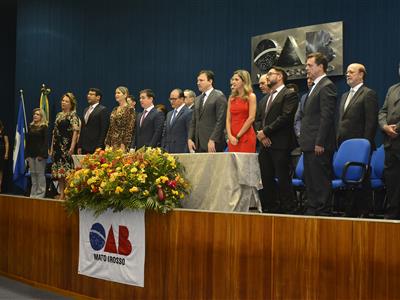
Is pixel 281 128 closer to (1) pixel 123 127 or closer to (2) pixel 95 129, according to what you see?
(1) pixel 123 127

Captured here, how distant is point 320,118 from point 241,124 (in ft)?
2.10

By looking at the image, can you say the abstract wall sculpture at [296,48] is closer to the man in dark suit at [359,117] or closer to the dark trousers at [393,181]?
the man in dark suit at [359,117]

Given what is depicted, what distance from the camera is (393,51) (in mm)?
6109

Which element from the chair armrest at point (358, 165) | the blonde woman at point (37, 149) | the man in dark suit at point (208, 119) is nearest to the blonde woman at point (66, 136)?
the blonde woman at point (37, 149)

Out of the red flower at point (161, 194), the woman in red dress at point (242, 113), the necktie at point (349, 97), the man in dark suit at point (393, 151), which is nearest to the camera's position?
the red flower at point (161, 194)

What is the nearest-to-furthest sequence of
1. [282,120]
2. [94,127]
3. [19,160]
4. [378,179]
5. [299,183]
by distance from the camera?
[282,120] → [378,179] → [299,183] → [94,127] → [19,160]

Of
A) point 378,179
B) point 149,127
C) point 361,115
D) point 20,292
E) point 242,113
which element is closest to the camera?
point 20,292

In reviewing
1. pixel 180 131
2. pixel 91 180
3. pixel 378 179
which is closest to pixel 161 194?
pixel 91 180

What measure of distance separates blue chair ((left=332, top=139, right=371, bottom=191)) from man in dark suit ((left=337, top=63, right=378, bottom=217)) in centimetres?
8

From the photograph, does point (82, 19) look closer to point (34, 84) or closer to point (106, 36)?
point (106, 36)

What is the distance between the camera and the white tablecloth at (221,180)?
12.4ft

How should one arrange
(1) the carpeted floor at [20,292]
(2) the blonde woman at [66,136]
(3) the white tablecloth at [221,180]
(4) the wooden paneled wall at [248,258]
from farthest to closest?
(2) the blonde woman at [66,136]
(1) the carpeted floor at [20,292]
(3) the white tablecloth at [221,180]
(4) the wooden paneled wall at [248,258]

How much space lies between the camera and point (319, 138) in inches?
167

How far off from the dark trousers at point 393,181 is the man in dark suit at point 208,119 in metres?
1.35
